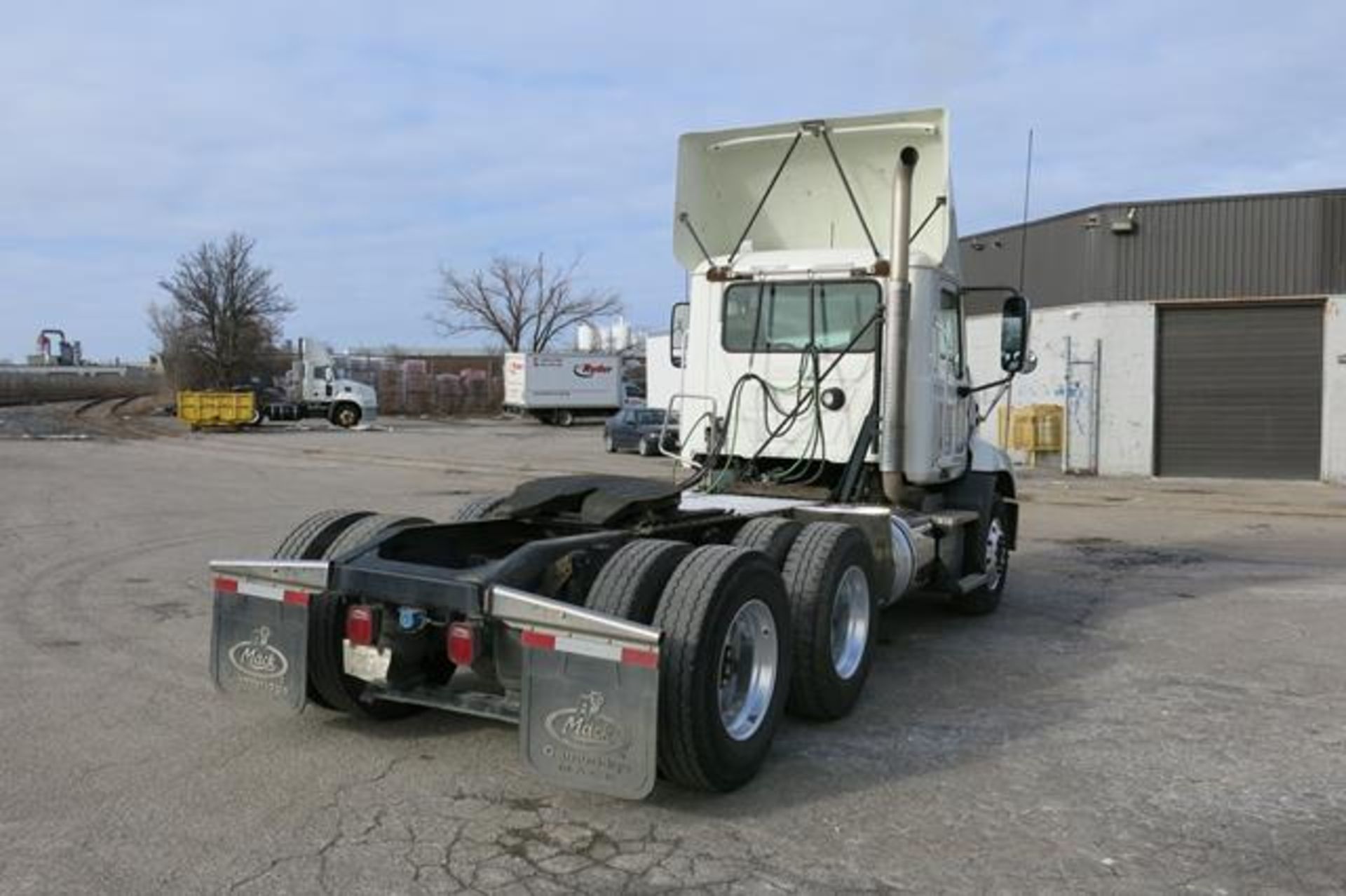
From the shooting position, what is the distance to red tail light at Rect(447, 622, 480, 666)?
4715mm

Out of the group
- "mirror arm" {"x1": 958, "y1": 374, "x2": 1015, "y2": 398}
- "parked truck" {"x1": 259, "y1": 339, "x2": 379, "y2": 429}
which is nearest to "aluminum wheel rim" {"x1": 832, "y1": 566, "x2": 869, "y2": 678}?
"mirror arm" {"x1": 958, "y1": 374, "x2": 1015, "y2": 398}

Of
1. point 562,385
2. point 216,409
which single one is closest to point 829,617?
point 216,409

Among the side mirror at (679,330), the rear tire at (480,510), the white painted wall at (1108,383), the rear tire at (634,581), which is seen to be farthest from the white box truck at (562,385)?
the rear tire at (634,581)

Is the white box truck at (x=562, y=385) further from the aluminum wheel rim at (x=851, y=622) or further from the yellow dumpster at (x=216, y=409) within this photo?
the aluminum wheel rim at (x=851, y=622)

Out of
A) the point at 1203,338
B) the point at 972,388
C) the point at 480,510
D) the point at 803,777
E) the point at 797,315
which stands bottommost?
the point at 803,777

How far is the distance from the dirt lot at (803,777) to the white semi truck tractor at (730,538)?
275 mm

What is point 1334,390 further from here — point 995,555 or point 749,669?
point 749,669

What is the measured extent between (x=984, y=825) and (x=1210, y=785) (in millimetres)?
1213

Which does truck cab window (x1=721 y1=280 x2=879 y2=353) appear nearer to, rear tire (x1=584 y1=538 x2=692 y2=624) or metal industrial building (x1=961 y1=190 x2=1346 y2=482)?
rear tire (x1=584 y1=538 x2=692 y2=624)

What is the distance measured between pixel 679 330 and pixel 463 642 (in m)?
4.60

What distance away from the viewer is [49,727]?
18.4 ft

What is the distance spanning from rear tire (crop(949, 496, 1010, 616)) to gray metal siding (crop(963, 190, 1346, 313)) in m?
17.0

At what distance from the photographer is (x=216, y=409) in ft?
143

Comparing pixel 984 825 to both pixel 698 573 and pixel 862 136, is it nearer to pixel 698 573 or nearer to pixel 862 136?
pixel 698 573
